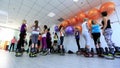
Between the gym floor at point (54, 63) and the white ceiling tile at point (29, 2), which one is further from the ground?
the white ceiling tile at point (29, 2)

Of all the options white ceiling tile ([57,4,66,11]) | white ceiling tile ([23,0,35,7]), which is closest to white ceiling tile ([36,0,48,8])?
white ceiling tile ([23,0,35,7])

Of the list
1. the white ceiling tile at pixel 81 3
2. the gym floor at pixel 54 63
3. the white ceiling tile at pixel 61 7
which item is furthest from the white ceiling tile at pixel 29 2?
the gym floor at pixel 54 63

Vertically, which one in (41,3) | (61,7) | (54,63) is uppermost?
(41,3)

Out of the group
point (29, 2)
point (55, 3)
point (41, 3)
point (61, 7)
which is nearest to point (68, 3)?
point (61, 7)

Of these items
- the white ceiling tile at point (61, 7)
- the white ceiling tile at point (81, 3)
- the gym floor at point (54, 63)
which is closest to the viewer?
the gym floor at point (54, 63)

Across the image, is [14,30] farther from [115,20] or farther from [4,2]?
[115,20]

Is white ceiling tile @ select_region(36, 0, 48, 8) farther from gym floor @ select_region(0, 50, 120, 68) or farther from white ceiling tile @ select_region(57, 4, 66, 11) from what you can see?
gym floor @ select_region(0, 50, 120, 68)

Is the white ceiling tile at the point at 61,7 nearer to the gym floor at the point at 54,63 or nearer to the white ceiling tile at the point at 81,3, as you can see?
the white ceiling tile at the point at 81,3

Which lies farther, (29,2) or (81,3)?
(29,2)

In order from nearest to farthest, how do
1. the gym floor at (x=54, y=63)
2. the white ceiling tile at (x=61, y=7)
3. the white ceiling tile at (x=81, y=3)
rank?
the gym floor at (x=54, y=63) → the white ceiling tile at (x=81, y=3) → the white ceiling tile at (x=61, y=7)

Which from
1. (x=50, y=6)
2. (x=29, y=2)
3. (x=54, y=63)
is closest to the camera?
(x=54, y=63)

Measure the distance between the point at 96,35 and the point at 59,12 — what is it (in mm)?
3604

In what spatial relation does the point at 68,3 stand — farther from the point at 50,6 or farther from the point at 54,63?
the point at 54,63

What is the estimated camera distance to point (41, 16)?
697 centimetres
